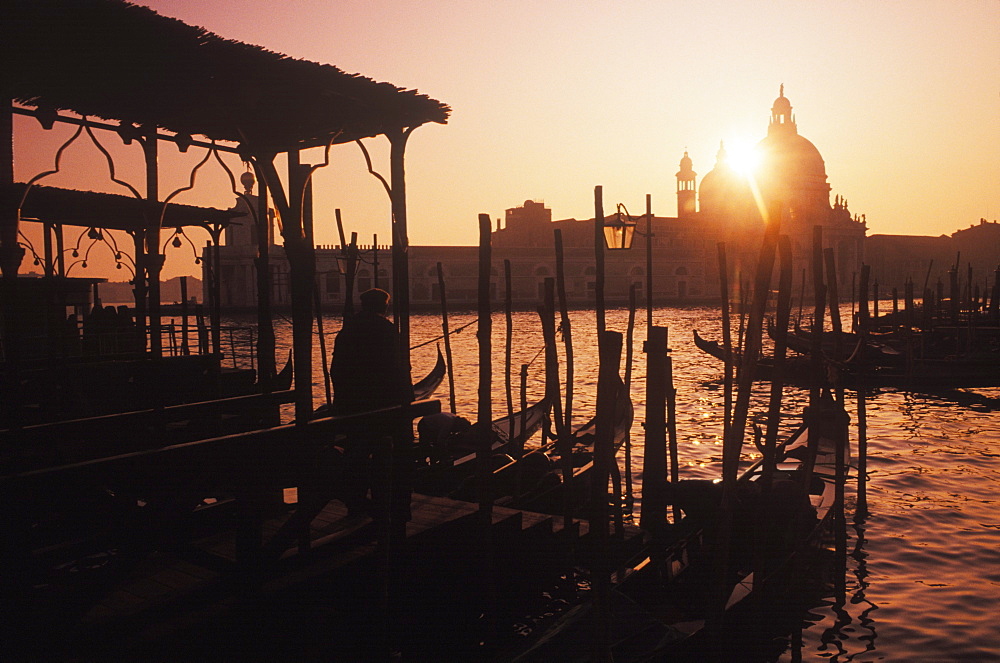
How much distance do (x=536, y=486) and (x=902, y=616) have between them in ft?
8.57

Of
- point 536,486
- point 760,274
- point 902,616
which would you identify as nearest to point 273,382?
point 536,486

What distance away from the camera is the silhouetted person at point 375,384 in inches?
135

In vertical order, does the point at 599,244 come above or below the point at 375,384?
above

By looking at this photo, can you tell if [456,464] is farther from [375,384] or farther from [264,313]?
[375,384]

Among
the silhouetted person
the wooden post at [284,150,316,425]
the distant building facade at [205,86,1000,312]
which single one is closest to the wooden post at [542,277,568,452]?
the silhouetted person

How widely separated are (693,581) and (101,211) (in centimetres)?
686

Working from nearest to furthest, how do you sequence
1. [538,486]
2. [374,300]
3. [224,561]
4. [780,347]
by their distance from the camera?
[224,561] < [374,300] < [780,347] < [538,486]

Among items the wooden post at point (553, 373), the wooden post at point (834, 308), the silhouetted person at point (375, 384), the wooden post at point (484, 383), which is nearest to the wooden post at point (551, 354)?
the wooden post at point (553, 373)

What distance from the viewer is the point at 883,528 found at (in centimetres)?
642

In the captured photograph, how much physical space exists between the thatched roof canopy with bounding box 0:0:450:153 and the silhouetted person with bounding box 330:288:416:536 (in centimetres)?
101

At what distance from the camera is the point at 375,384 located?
3730 millimetres

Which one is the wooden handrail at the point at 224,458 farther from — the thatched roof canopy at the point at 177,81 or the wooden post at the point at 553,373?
the wooden post at the point at 553,373

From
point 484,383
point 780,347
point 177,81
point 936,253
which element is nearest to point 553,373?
point 484,383

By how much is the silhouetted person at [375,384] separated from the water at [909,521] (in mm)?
2589
